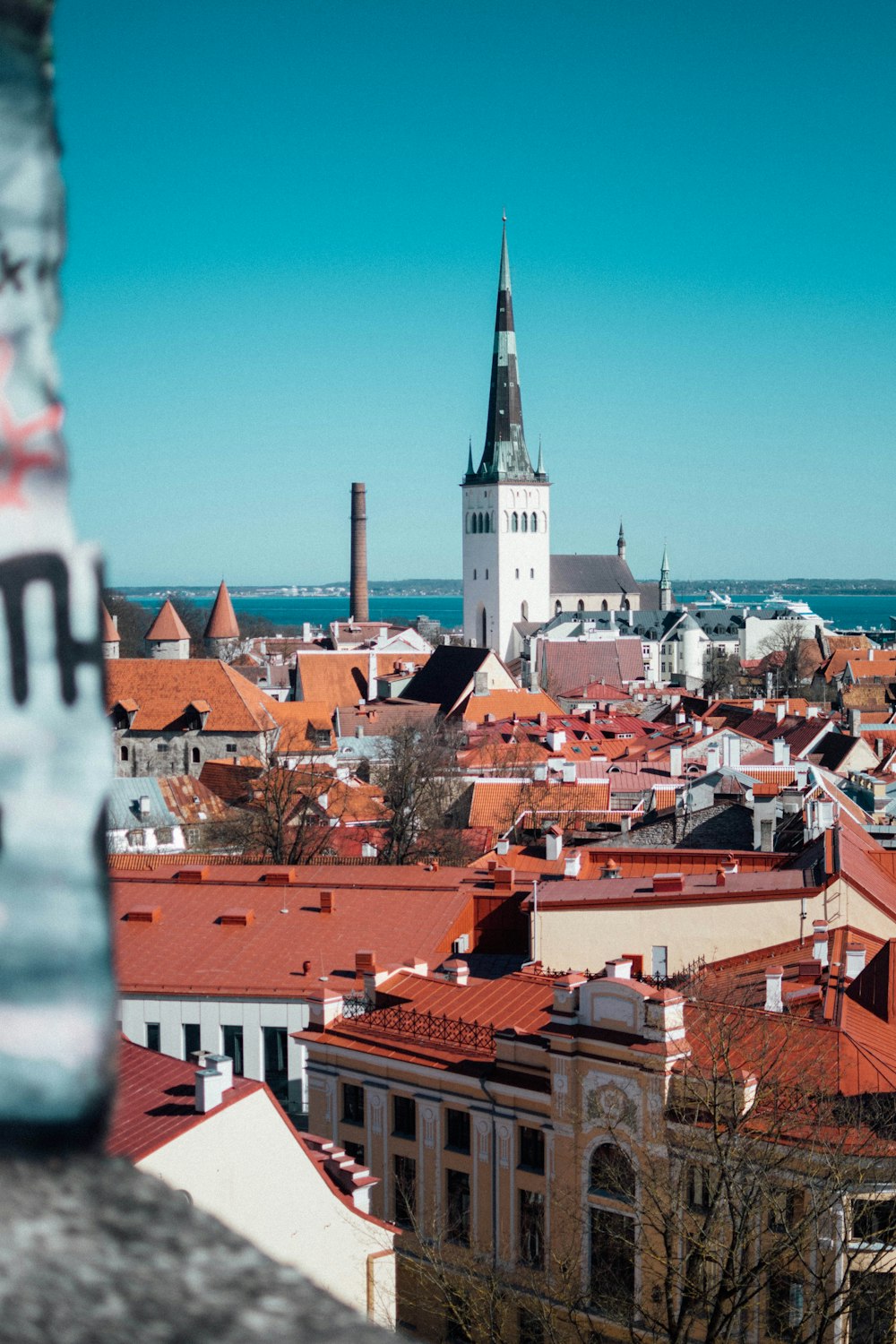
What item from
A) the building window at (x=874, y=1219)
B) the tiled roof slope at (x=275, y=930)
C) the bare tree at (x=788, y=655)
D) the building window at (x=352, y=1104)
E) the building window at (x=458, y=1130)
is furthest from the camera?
the bare tree at (x=788, y=655)

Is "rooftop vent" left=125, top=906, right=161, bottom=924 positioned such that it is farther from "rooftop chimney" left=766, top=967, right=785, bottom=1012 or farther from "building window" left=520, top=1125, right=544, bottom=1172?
"rooftop chimney" left=766, top=967, right=785, bottom=1012

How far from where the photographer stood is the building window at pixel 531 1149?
46.8 ft

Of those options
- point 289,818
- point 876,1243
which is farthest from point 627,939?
point 289,818

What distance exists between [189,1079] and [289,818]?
872 inches

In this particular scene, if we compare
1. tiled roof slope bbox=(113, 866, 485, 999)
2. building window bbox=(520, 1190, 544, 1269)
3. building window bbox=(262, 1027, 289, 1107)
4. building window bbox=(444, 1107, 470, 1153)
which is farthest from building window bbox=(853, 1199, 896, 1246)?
building window bbox=(262, 1027, 289, 1107)

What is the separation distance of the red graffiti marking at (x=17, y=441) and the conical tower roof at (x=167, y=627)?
64126 mm

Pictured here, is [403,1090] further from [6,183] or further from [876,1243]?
[6,183]

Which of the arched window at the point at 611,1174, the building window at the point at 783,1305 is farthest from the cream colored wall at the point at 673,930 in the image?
the building window at the point at 783,1305

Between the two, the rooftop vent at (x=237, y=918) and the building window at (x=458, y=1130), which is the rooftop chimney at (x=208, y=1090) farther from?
the rooftop vent at (x=237, y=918)

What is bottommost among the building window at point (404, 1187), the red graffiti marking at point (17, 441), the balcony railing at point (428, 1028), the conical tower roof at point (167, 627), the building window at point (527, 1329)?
the building window at point (527, 1329)

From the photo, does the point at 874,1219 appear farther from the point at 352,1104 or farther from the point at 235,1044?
the point at 235,1044

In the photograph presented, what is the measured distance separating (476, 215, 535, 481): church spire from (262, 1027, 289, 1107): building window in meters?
84.4

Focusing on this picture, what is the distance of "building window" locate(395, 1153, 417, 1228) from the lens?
1523 centimetres

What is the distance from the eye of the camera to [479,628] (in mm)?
104750
